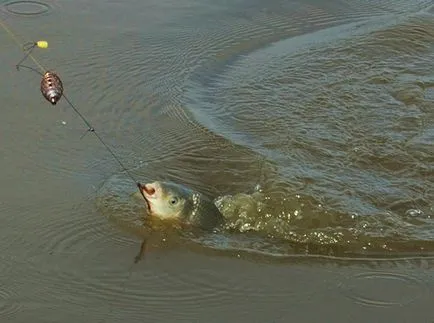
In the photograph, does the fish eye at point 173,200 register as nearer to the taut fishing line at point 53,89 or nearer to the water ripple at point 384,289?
the taut fishing line at point 53,89

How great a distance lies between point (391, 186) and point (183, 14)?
11.5ft

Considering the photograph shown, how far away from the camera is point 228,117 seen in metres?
6.54

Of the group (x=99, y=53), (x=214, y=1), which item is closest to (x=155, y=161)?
(x=99, y=53)

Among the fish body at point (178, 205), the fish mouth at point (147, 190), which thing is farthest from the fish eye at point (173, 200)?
the fish mouth at point (147, 190)

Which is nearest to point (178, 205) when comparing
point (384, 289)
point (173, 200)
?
point (173, 200)

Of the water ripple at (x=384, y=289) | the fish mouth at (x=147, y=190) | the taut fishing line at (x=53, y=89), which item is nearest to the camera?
the water ripple at (x=384, y=289)

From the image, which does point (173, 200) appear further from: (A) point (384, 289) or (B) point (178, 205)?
(A) point (384, 289)

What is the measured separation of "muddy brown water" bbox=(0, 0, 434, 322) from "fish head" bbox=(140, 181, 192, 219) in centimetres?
15

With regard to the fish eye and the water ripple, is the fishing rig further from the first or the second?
the water ripple

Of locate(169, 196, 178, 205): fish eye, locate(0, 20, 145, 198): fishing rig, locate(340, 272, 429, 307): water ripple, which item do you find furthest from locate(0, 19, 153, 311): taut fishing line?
locate(340, 272, 429, 307): water ripple

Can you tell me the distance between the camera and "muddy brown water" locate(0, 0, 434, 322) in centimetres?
442

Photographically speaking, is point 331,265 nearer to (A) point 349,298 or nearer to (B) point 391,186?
(A) point 349,298

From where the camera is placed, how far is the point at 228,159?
5.92 metres

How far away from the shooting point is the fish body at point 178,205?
4.98 metres
